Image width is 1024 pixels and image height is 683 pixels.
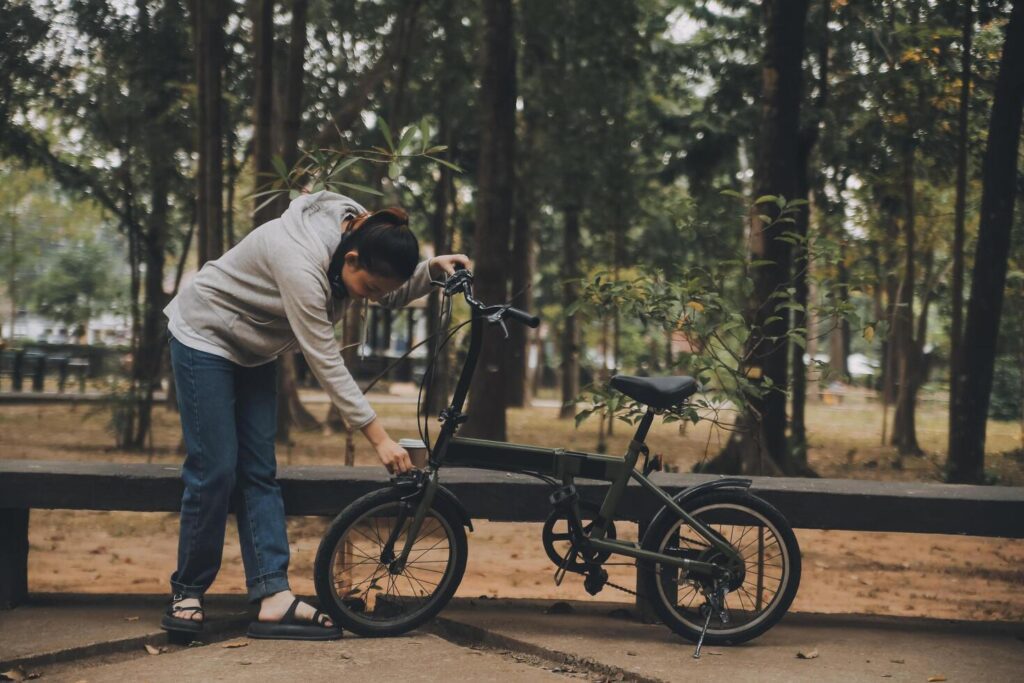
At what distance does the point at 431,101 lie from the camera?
21.7 meters

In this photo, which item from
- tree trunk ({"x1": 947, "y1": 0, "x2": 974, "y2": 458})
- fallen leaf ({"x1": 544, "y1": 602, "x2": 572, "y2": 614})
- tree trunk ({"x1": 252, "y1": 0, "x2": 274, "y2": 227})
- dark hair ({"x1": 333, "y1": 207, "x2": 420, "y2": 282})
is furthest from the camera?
tree trunk ({"x1": 252, "y1": 0, "x2": 274, "y2": 227})

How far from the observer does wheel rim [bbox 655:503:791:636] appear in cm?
451

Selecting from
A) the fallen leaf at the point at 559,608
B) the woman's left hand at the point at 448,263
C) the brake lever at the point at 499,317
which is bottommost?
the fallen leaf at the point at 559,608

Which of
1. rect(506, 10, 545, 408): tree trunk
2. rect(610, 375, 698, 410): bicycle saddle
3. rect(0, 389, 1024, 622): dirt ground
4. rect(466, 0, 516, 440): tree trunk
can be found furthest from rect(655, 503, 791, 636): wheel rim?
rect(506, 10, 545, 408): tree trunk

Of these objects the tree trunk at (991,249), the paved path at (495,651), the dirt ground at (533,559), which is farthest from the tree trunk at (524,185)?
the paved path at (495,651)

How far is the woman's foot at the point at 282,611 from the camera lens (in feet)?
14.5

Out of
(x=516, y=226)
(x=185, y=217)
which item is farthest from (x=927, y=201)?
(x=185, y=217)

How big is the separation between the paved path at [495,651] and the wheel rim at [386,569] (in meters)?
0.14

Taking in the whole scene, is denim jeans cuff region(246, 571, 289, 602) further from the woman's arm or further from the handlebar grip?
the handlebar grip

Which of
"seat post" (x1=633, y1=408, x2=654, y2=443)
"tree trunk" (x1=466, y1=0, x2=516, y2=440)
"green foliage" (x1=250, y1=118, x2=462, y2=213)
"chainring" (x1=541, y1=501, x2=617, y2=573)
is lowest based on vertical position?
"chainring" (x1=541, y1=501, x2=617, y2=573)

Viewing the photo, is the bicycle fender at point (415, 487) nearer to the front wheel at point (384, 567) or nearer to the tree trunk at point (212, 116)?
the front wheel at point (384, 567)

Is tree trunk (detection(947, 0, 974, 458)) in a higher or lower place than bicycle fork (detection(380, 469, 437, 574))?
higher

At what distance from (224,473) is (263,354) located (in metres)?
0.48

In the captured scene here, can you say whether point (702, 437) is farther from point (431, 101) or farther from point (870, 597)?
point (870, 597)
